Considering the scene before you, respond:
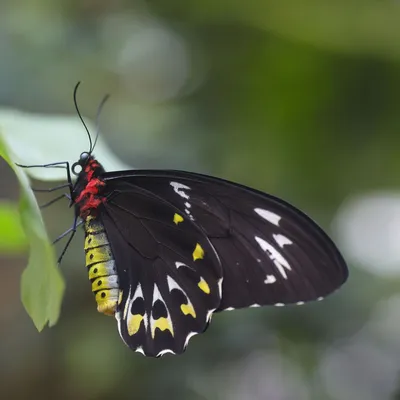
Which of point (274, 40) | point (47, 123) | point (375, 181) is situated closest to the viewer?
point (47, 123)

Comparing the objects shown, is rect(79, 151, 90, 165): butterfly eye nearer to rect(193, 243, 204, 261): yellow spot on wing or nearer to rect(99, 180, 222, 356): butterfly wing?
rect(99, 180, 222, 356): butterfly wing

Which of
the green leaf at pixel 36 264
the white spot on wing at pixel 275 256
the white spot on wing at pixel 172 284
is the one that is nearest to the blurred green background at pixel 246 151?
the white spot on wing at pixel 172 284

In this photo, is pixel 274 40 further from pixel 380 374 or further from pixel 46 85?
pixel 380 374

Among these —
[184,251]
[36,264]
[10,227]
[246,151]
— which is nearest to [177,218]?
[184,251]

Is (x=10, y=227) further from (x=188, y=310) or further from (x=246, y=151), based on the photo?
(x=246, y=151)

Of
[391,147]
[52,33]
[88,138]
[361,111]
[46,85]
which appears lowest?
[88,138]

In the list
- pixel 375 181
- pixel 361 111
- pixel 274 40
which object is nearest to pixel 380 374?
pixel 375 181

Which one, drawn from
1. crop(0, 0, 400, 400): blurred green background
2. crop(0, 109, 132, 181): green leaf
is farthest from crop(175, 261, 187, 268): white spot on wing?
crop(0, 0, 400, 400): blurred green background
